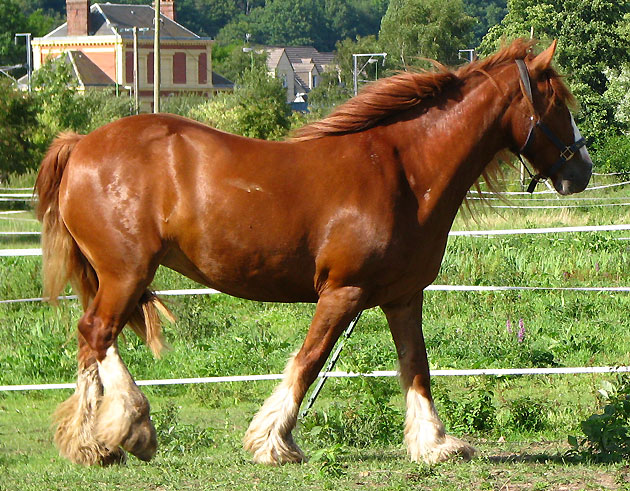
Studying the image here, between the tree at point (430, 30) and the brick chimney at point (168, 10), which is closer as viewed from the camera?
the tree at point (430, 30)

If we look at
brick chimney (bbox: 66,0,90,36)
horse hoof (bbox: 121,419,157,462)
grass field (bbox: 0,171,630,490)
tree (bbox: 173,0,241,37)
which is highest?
horse hoof (bbox: 121,419,157,462)

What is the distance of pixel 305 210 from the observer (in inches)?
204

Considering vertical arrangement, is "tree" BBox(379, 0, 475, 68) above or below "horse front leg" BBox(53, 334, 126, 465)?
below

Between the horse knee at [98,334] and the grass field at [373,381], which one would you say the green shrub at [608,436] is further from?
the horse knee at [98,334]

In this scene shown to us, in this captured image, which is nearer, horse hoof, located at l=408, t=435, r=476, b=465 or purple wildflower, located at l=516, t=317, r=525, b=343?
horse hoof, located at l=408, t=435, r=476, b=465

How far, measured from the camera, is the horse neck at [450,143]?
209 inches

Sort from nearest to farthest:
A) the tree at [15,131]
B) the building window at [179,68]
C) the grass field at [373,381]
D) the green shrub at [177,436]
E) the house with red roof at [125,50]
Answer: the grass field at [373,381] < the green shrub at [177,436] < the tree at [15,131] < the house with red roof at [125,50] < the building window at [179,68]

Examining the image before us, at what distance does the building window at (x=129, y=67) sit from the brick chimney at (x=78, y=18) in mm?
4288

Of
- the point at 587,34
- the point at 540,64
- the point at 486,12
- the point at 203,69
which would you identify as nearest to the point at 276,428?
the point at 540,64

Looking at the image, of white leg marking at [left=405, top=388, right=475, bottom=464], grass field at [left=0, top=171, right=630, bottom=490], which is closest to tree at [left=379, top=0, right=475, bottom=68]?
grass field at [left=0, top=171, right=630, bottom=490]

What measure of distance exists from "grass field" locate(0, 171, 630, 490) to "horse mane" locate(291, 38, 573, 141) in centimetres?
81

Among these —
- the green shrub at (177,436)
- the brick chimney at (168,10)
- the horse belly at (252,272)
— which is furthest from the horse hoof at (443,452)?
the brick chimney at (168,10)

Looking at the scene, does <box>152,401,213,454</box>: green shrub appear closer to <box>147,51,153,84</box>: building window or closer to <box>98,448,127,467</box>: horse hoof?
<box>98,448,127,467</box>: horse hoof

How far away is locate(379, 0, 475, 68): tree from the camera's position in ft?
209
